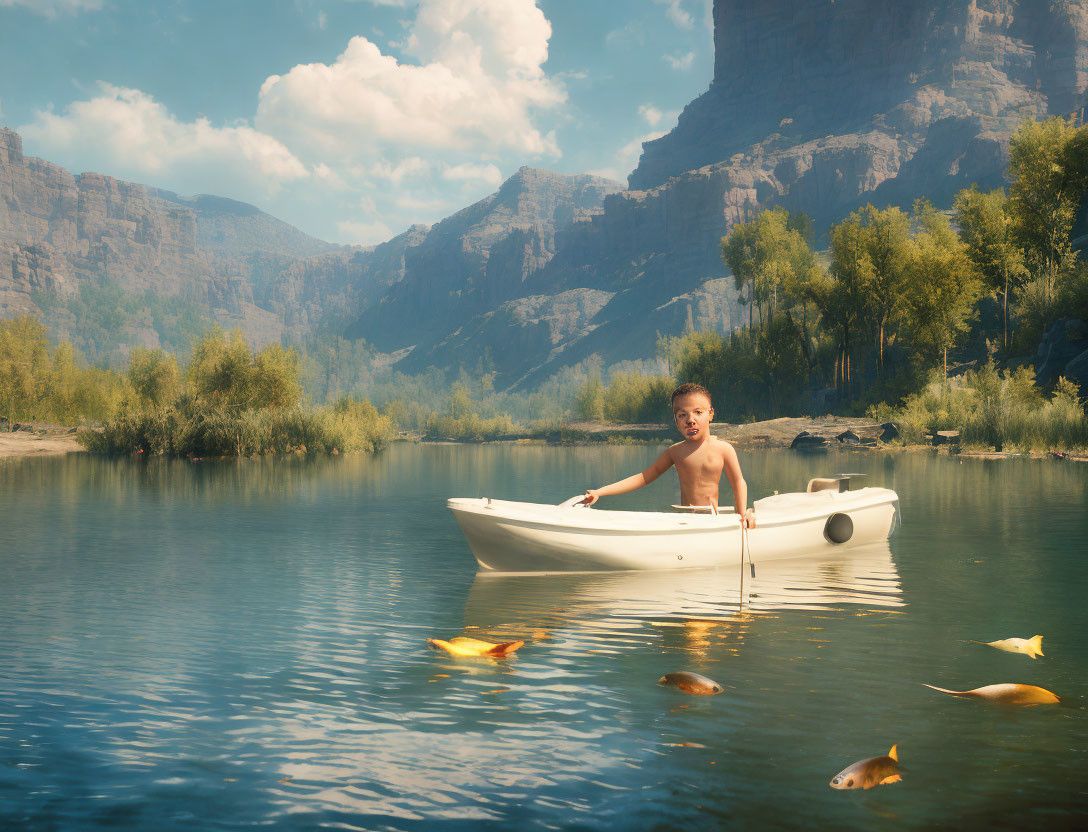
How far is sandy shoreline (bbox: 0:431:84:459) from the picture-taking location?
183 ft

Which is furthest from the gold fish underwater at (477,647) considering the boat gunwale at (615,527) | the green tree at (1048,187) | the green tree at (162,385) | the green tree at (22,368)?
the green tree at (22,368)

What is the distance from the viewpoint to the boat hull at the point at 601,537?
12.5m

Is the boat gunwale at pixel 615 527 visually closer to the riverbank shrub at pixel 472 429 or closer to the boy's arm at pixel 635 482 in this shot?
the boy's arm at pixel 635 482

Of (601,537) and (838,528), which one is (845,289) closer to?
(838,528)

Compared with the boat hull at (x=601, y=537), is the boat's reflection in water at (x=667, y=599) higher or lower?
lower

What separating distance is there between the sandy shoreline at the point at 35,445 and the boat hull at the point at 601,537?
5041 centimetres

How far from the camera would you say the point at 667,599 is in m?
11.7

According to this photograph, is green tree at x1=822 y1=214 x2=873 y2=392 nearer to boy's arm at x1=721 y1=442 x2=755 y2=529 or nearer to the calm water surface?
the calm water surface

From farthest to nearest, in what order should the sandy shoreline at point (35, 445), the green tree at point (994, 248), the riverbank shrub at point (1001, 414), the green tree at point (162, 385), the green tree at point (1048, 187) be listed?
the green tree at point (162, 385) < the green tree at point (994, 248) < the green tree at point (1048, 187) < the sandy shoreline at point (35, 445) < the riverbank shrub at point (1001, 414)

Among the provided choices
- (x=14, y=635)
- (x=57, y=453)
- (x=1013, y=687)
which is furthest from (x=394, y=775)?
(x=57, y=453)

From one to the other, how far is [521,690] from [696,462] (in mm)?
5904

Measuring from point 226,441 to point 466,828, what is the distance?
4839 cm

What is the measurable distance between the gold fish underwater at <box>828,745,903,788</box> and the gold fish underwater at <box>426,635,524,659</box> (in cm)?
394

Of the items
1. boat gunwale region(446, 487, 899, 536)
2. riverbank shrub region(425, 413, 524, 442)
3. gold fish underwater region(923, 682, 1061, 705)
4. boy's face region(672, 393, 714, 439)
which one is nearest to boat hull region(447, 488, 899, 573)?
boat gunwale region(446, 487, 899, 536)
